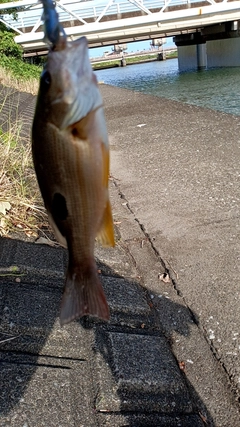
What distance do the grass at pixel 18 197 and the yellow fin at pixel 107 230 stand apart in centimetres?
222

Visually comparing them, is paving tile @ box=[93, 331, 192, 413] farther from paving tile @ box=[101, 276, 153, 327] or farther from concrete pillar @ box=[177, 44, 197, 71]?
concrete pillar @ box=[177, 44, 197, 71]

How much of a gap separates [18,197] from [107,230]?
2.63 metres

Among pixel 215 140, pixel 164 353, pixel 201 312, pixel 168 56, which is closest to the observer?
pixel 164 353

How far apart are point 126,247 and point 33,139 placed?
2871 millimetres

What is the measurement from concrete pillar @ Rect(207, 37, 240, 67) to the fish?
1388 inches

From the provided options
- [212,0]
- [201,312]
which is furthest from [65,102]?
[212,0]

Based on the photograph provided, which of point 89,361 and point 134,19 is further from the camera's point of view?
point 134,19

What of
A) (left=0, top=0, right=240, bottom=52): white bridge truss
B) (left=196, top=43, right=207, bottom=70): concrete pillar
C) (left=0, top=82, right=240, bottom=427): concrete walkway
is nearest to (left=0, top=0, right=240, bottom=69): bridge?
(left=0, top=0, right=240, bottom=52): white bridge truss

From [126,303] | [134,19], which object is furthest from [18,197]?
[134,19]

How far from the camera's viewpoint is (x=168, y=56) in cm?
7644

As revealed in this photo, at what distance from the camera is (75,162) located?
46.3 inches

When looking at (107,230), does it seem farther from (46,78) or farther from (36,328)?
(36,328)

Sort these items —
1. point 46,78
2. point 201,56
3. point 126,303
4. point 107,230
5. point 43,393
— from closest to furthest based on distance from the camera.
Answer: point 46,78
point 107,230
point 43,393
point 126,303
point 201,56

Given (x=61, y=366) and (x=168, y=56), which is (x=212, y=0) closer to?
(x=61, y=366)
